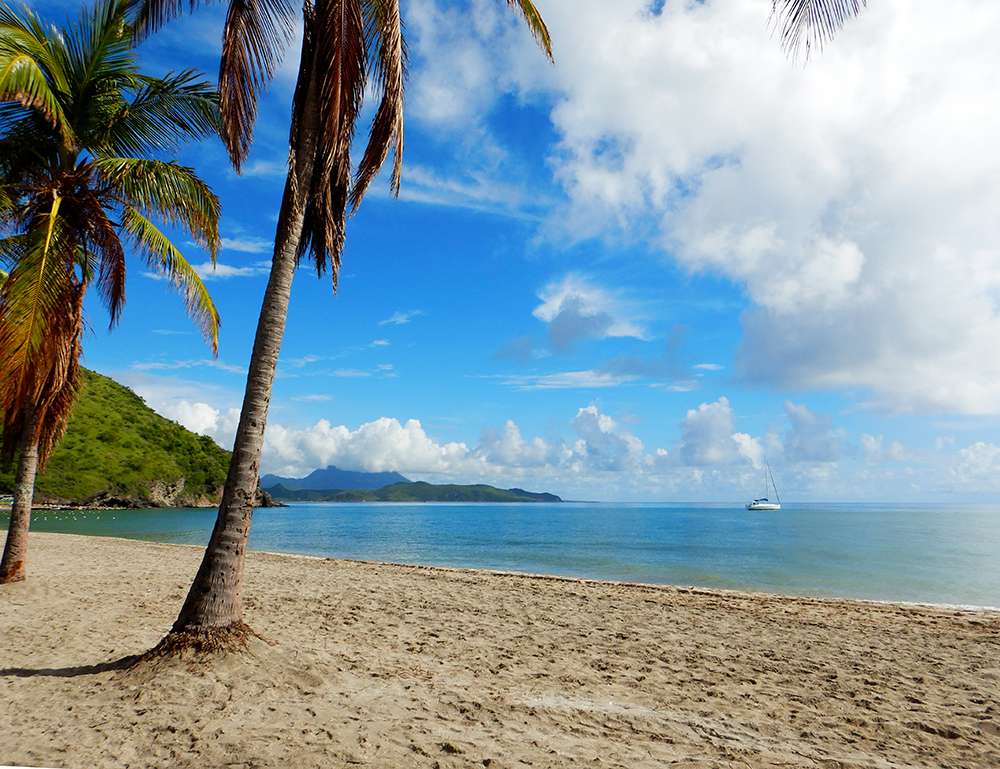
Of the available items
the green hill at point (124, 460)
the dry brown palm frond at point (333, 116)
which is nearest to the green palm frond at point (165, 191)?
the dry brown palm frond at point (333, 116)

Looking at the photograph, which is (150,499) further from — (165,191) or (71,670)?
(71,670)

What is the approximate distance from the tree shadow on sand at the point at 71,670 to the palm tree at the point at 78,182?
418 centimetres

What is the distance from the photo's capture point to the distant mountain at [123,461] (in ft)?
311

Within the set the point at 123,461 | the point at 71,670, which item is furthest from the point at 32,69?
the point at 123,461

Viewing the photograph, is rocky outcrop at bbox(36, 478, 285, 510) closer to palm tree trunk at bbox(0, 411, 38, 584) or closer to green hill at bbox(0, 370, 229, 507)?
green hill at bbox(0, 370, 229, 507)

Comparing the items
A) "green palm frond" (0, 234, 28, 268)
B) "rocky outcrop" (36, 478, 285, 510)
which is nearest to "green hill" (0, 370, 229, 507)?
"rocky outcrop" (36, 478, 285, 510)

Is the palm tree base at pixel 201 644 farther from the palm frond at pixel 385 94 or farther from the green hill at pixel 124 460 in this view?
the green hill at pixel 124 460

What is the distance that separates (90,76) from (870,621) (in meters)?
18.9

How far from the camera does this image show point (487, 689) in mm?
6895

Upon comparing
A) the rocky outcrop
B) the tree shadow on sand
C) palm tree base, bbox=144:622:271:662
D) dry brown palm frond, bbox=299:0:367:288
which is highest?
dry brown palm frond, bbox=299:0:367:288

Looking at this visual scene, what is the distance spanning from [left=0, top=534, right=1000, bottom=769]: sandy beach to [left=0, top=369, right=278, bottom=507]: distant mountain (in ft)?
A: 311

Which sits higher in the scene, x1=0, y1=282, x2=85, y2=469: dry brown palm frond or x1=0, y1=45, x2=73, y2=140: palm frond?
x1=0, y1=45, x2=73, y2=140: palm frond

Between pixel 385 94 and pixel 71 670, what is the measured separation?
7864 mm

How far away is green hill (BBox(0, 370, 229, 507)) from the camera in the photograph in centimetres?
9506
